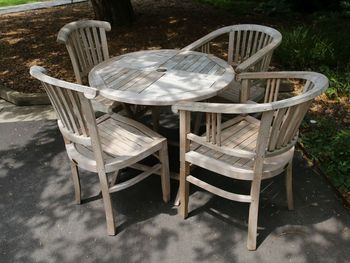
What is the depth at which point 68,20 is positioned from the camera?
790 cm

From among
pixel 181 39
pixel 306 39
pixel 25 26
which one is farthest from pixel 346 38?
pixel 25 26

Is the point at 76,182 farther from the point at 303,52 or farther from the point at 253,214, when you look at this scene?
the point at 303,52

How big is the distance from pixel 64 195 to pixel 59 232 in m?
0.48

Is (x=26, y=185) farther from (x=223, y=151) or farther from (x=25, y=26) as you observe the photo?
(x=25, y=26)

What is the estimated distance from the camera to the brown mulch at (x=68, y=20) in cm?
575

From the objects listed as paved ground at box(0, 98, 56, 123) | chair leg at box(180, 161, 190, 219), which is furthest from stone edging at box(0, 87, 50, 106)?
chair leg at box(180, 161, 190, 219)

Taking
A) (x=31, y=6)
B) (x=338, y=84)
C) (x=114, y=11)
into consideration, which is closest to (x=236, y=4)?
(x=114, y=11)

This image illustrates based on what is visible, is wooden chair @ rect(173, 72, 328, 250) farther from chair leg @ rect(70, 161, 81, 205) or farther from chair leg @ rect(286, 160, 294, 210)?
chair leg @ rect(70, 161, 81, 205)

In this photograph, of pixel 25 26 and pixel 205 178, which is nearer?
pixel 205 178

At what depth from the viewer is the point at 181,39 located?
6.44 meters

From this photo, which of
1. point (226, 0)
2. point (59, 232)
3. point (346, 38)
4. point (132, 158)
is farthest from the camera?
point (226, 0)

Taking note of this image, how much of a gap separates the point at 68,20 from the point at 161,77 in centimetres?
567

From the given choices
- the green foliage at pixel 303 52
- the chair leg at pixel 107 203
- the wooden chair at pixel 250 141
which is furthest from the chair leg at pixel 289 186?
the green foliage at pixel 303 52

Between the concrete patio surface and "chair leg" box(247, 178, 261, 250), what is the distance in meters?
0.08
